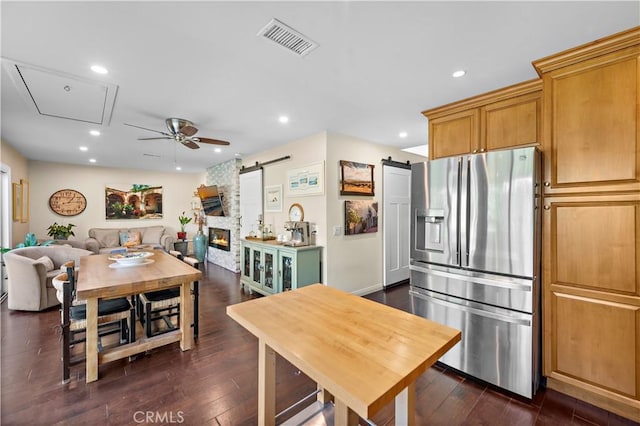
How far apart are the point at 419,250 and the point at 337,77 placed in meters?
1.76

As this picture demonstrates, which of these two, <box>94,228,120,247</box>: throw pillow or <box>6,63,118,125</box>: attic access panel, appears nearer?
<box>6,63,118,125</box>: attic access panel

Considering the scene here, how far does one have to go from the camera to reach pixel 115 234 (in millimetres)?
6641

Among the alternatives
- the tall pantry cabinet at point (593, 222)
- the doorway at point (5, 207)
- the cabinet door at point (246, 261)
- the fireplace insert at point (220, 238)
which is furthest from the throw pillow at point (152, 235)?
the tall pantry cabinet at point (593, 222)

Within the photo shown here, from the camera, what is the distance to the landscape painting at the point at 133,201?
6887 mm

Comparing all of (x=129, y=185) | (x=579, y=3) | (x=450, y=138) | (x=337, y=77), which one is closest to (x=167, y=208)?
(x=129, y=185)

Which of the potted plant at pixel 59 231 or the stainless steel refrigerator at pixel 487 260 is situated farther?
the potted plant at pixel 59 231

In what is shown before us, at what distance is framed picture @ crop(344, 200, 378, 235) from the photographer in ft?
13.3

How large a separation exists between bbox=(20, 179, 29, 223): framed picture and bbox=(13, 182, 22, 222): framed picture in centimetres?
17

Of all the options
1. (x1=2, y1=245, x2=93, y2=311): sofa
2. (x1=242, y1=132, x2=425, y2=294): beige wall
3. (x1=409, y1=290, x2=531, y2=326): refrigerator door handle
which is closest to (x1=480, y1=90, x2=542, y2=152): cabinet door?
(x1=409, y1=290, x2=531, y2=326): refrigerator door handle

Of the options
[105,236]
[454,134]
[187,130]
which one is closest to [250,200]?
[187,130]

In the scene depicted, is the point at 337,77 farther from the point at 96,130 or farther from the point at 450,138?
the point at 96,130

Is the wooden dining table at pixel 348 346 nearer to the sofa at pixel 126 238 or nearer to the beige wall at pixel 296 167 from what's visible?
the beige wall at pixel 296 167

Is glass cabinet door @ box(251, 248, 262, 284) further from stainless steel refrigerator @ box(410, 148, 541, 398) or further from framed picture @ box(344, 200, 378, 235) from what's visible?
stainless steel refrigerator @ box(410, 148, 541, 398)

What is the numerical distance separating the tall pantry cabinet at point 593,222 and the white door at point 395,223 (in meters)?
2.51
